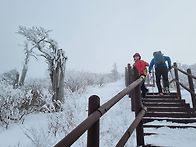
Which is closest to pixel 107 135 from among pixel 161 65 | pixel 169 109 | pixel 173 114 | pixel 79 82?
pixel 169 109

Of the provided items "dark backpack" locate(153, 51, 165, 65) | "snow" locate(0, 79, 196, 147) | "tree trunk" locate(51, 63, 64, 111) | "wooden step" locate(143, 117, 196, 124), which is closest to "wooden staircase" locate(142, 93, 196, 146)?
"wooden step" locate(143, 117, 196, 124)

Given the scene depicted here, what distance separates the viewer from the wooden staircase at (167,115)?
5.14 m

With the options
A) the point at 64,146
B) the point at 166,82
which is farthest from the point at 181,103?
the point at 64,146

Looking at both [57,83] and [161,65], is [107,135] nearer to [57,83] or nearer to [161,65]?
[161,65]

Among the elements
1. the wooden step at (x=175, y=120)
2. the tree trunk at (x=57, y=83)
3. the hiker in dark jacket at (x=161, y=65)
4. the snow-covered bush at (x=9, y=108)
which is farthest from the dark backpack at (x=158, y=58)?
the tree trunk at (x=57, y=83)

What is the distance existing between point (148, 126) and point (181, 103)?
2.27 m

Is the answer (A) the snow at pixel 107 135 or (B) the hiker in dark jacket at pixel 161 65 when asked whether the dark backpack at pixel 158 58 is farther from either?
(A) the snow at pixel 107 135

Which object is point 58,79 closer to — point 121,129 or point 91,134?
point 121,129

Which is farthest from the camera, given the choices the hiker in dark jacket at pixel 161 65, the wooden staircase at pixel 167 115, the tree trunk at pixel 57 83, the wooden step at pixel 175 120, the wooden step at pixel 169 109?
the tree trunk at pixel 57 83

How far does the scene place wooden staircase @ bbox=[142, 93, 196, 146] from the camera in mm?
5141

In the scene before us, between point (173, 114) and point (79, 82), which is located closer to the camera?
point (173, 114)

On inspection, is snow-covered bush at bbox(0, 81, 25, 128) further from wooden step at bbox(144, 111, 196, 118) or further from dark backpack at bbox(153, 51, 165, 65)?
wooden step at bbox(144, 111, 196, 118)

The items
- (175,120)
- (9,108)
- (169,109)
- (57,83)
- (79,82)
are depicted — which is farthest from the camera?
(79,82)

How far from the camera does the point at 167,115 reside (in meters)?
5.89
